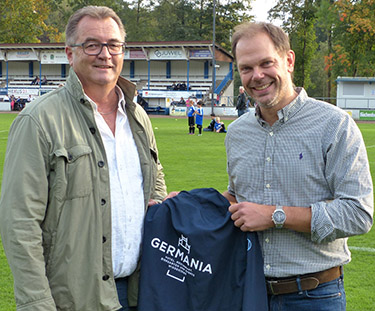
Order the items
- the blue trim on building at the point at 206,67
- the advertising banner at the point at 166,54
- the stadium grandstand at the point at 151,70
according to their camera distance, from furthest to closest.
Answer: the blue trim on building at the point at 206,67 → the advertising banner at the point at 166,54 → the stadium grandstand at the point at 151,70

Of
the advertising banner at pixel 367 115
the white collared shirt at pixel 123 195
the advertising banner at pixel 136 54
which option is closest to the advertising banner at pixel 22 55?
the advertising banner at pixel 136 54

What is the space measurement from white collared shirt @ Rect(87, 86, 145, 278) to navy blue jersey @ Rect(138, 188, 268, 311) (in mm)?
68

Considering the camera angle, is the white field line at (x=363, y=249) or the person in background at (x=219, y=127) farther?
the person in background at (x=219, y=127)

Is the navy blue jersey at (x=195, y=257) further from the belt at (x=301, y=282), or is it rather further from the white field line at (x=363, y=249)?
the white field line at (x=363, y=249)

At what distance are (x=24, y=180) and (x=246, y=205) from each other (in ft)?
3.41

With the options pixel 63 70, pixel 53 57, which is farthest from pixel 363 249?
pixel 63 70

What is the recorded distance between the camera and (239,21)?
66062mm

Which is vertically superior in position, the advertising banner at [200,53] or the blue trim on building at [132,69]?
the advertising banner at [200,53]

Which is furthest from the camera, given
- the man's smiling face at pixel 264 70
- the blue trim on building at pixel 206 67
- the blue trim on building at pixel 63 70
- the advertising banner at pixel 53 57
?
the blue trim on building at pixel 63 70

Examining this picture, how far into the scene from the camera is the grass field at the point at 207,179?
492 centimetres

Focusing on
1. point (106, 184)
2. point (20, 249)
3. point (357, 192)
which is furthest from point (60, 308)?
point (357, 192)

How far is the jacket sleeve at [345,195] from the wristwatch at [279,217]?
0.45 feet

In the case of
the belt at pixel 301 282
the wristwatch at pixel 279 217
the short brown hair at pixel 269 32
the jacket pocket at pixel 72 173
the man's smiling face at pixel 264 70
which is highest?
the short brown hair at pixel 269 32

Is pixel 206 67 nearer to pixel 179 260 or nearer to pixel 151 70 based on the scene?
pixel 151 70
